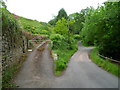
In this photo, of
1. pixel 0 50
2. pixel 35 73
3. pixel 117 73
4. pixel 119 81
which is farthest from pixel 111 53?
pixel 0 50

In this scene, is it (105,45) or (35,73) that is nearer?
(35,73)

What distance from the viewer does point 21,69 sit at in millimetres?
7141

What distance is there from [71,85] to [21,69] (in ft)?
12.5

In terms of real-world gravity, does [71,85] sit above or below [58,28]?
below

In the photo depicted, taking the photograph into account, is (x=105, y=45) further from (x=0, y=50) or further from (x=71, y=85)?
(x=0, y=50)

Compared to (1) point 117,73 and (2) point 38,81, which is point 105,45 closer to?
(1) point 117,73

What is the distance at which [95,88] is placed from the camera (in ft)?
15.9

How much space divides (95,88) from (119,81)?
60.5 inches

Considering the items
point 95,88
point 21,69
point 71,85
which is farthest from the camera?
point 21,69

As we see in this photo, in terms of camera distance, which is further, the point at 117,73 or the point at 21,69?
the point at 21,69

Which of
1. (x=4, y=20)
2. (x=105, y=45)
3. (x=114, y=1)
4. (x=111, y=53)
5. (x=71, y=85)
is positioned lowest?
(x=71, y=85)

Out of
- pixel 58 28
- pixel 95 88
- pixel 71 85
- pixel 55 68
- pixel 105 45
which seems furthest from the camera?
pixel 58 28

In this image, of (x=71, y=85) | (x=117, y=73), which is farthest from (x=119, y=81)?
(x=71, y=85)

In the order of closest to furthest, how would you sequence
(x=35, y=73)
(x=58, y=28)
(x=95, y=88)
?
(x=95, y=88), (x=35, y=73), (x=58, y=28)
